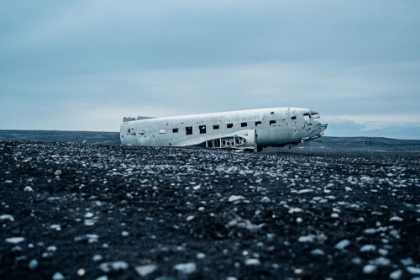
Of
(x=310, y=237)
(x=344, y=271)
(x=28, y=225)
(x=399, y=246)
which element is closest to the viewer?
(x=344, y=271)

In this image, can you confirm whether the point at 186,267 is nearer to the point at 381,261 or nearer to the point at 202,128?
the point at 381,261

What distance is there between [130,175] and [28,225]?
533cm

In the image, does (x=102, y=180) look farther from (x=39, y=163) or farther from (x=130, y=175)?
(x=39, y=163)

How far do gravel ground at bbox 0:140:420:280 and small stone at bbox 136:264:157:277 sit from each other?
0.02 meters

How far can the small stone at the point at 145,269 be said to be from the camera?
4302 mm

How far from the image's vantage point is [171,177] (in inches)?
449

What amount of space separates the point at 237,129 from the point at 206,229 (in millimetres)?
28629

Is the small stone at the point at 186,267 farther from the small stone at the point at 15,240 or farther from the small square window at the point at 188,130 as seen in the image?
the small square window at the point at 188,130

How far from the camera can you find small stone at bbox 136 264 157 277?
169 inches

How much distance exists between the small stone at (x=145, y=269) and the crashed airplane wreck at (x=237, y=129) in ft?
96.6

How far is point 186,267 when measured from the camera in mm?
4461

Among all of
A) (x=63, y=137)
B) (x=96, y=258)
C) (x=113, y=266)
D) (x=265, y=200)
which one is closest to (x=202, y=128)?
(x=265, y=200)

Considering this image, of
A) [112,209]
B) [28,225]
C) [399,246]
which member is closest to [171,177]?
[112,209]

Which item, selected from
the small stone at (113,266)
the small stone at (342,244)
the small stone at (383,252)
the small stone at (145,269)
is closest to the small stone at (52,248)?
the small stone at (113,266)
